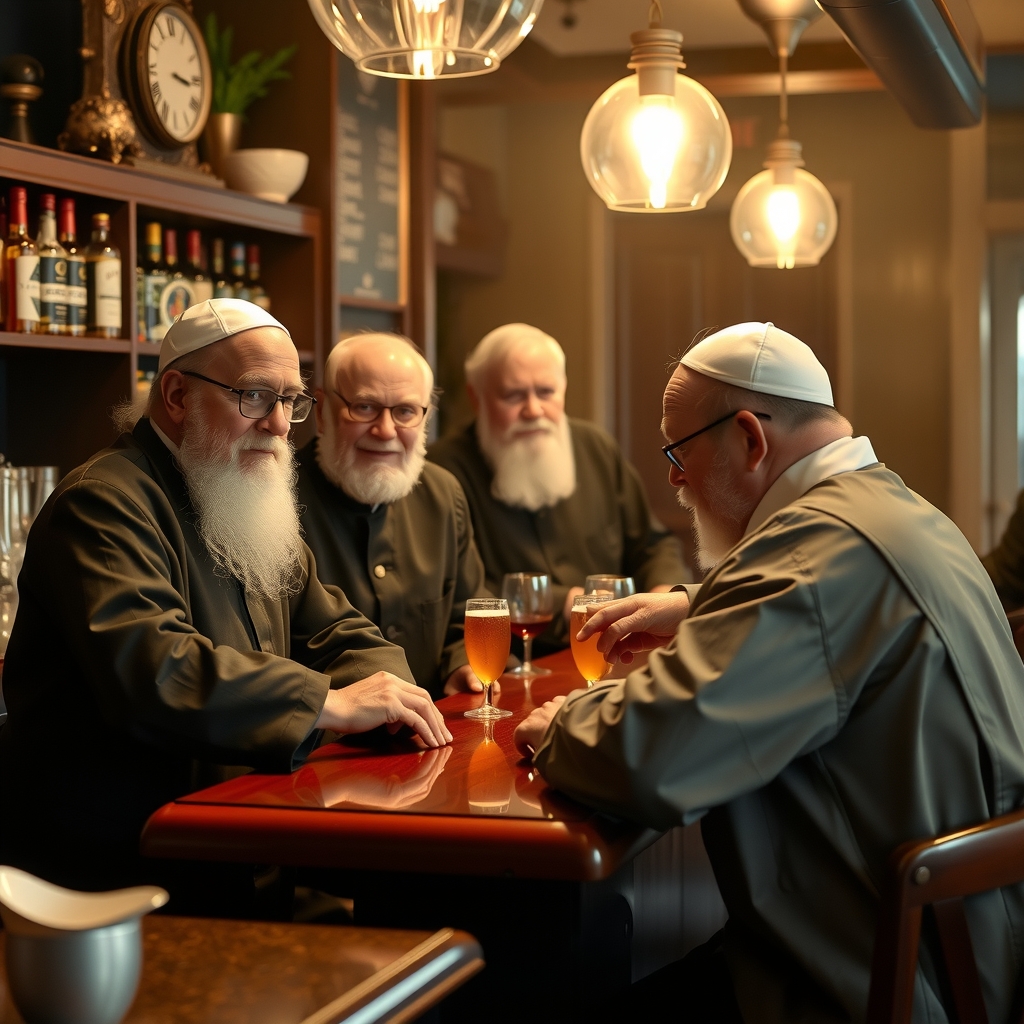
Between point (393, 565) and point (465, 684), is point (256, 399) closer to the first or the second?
point (465, 684)

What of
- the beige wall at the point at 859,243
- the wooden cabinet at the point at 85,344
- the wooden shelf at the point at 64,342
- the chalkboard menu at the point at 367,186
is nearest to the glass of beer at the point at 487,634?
the wooden cabinet at the point at 85,344

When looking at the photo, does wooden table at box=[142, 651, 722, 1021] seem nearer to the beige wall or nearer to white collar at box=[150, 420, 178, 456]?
white collar at box=[150, 420, 178, 456]

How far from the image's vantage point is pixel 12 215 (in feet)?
10.2

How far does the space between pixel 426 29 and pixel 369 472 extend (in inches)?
53.9

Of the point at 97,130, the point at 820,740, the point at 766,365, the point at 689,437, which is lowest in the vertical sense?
the point at 820,740

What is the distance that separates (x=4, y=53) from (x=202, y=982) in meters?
3.12

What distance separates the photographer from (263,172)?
12.9ft

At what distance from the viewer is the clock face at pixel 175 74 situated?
3580mm

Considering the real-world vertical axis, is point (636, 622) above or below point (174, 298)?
below

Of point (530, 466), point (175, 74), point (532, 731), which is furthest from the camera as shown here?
point (530, 466)

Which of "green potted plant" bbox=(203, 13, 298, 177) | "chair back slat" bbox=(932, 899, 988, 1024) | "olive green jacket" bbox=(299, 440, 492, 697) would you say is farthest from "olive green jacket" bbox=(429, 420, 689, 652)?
"chair back slat" bbox=(932, 899, 988, 1024)

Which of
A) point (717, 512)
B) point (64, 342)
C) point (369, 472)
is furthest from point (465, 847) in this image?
point (64, 342)

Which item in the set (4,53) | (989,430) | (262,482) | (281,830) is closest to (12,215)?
(4,53)

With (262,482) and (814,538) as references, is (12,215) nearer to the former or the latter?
(262,482)
